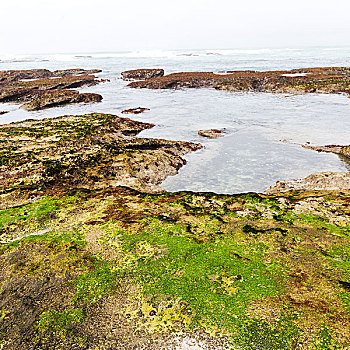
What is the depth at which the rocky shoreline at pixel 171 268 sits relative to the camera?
7.79m

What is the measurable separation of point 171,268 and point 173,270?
0.14 meters

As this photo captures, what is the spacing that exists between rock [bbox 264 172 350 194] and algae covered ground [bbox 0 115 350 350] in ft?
6.79

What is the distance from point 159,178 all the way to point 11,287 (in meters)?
13.5

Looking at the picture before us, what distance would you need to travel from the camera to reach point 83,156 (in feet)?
73.5

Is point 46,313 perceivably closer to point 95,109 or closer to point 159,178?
point 159,178

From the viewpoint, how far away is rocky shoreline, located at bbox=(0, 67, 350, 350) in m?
7.79

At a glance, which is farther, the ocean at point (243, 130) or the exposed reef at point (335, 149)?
the exposed reef at point (335, 149)

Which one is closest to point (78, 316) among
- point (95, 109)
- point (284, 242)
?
point (284, 242)

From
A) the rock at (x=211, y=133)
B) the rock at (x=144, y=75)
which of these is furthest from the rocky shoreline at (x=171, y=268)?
the rock at (x=144, y=75)

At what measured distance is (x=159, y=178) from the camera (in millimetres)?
21406

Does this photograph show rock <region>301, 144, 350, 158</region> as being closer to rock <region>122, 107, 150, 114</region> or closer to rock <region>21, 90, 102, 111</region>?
rock <region>122, 107, 150, 114</region>

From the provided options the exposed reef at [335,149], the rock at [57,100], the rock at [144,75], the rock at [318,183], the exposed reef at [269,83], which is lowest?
the rock at [318,183]

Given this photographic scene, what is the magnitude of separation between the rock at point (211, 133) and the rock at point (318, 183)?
14.3 meters

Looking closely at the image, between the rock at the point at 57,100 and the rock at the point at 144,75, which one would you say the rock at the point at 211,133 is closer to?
the rock at the point at 57,100
